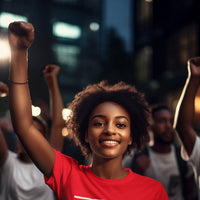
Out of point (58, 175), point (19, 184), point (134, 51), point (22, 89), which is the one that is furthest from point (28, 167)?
point (134, 51)

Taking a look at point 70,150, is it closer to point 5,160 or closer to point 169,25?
point 5,160

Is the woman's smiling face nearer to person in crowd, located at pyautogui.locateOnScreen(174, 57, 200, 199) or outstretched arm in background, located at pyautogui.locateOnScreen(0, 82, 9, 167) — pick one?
person in crowd, located at pyautogui.locateOnScreen(174, 57, 200, 199)

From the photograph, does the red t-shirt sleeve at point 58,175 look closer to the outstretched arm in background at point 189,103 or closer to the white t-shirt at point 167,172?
the outstretched arm in background at point 189,103

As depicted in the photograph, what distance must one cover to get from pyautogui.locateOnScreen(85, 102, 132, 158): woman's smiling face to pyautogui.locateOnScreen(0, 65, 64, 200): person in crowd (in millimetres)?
746

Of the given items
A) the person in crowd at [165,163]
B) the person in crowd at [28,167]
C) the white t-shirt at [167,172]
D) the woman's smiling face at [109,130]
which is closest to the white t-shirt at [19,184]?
the person in crowd at [28,167]

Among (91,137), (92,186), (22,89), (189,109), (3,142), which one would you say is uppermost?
(22,89)

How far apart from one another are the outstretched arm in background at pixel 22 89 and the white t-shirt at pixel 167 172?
2.19 meters

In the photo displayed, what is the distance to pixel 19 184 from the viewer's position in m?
3.44

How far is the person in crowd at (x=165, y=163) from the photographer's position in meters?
3.78

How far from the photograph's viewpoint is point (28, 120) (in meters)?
2.00

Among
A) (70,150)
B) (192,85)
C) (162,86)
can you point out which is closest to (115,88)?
(192,85)

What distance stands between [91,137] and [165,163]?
202cm

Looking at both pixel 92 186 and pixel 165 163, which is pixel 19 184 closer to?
pixel 92 186

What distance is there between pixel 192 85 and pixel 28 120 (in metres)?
1.39
